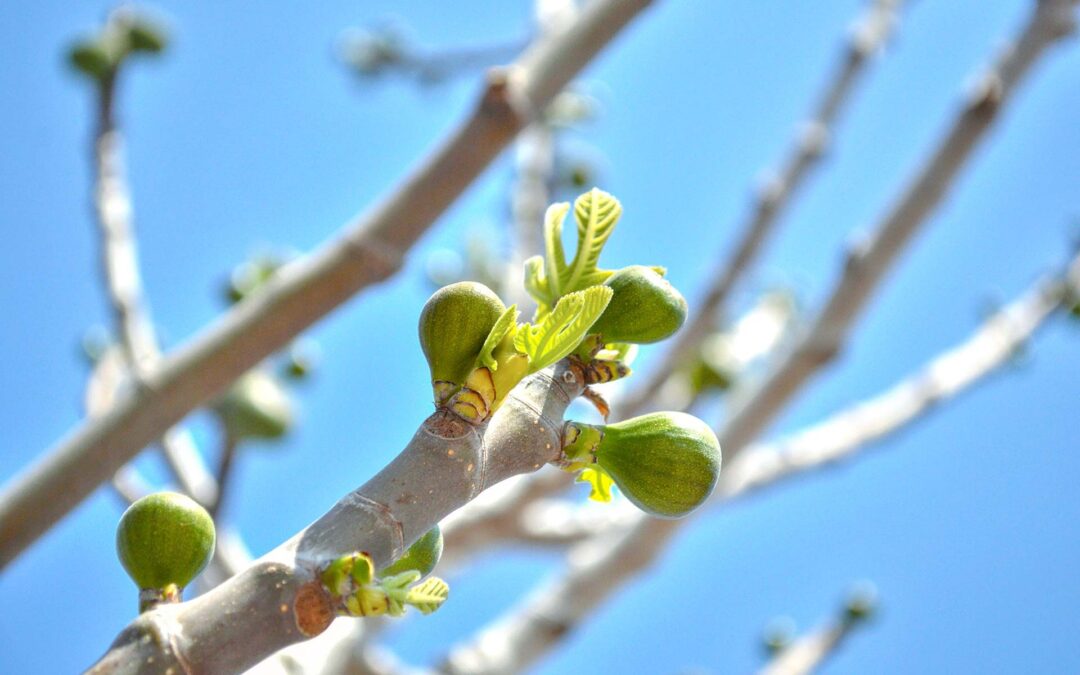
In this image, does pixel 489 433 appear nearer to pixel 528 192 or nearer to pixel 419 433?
pixel 419 433

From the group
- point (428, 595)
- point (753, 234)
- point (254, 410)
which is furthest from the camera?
point (753, 234)

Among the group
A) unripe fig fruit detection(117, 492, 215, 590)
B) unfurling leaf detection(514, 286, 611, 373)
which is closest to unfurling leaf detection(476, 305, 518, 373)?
unfurling leaf detection(514, 286, 611, 373)

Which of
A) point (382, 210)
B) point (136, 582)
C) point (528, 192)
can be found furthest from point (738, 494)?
point (136, 582)

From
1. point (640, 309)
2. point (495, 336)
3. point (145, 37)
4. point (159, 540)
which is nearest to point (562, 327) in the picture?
point (495, 336)

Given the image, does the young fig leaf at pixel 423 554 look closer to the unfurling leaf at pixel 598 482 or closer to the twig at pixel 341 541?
the twig at pixel 341 541

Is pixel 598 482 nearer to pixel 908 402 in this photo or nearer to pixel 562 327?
pixel 562 327

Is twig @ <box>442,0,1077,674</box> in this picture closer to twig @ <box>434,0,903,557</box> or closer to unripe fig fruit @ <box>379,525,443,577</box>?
twig @ <box>434,0,903,557</box>
